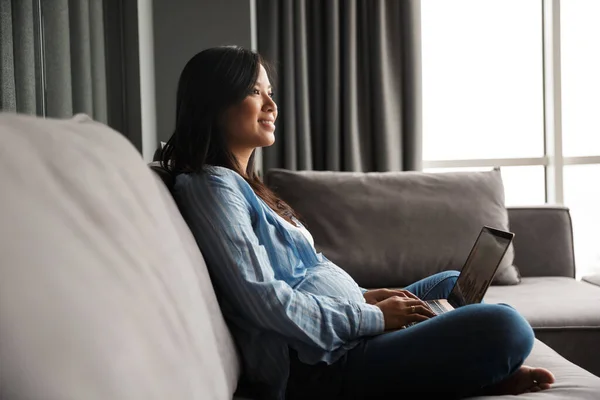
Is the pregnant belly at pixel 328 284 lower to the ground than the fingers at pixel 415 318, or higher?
higher

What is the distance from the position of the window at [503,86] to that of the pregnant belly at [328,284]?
2516 millimetres

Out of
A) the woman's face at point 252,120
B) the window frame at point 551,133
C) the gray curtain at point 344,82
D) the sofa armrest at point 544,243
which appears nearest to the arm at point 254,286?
the woman's face at point 252,120

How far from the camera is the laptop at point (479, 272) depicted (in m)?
1.45

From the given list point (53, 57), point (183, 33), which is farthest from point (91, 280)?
point (183, 33)

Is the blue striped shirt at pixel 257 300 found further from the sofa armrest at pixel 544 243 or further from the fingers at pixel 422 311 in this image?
the sofa armrest at pixel 544 243

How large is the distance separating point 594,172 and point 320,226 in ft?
7.40

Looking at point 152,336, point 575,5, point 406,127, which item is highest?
point 575,5

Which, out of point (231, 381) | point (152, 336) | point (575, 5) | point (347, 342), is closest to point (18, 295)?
point (152, 336)

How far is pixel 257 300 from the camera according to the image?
1.18 metres

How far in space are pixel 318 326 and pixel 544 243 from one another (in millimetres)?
1590

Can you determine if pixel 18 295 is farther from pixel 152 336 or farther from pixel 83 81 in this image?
pixel 83 81

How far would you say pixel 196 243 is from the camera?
120cm

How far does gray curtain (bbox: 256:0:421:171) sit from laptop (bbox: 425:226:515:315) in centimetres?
177

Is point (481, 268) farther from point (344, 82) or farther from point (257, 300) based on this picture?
point (344, 82)
